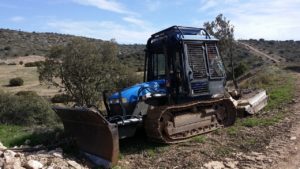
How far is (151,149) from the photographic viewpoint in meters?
9.30

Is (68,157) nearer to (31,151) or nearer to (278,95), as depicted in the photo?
(31,151)

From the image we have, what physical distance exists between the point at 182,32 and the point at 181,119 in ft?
7.32

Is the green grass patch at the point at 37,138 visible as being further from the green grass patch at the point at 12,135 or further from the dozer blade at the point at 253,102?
the dozer blade at the point at 253,102

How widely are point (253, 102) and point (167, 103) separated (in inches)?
155

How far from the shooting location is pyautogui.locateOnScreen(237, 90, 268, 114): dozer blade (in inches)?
495

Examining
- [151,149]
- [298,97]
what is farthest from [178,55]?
[298,97]

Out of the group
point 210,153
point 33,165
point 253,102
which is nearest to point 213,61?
point 253,102

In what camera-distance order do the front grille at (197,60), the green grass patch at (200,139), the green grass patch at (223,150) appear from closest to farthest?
the green grass patch at (223,150) → the green grass patch at (200,139) → the front grille at (197,60)

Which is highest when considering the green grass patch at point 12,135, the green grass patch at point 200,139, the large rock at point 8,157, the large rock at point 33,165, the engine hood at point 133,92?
the engine hood at point 133,92

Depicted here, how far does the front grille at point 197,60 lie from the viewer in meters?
10.3

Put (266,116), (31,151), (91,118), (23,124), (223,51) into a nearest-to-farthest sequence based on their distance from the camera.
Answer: (91,118) → (31,151) → (266,116) → (23,124) → (223,51)

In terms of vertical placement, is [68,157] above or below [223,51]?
below

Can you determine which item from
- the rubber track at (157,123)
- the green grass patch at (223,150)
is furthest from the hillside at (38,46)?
the green grass patch at (223,150)

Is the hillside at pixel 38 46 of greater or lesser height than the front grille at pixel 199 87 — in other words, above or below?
above
